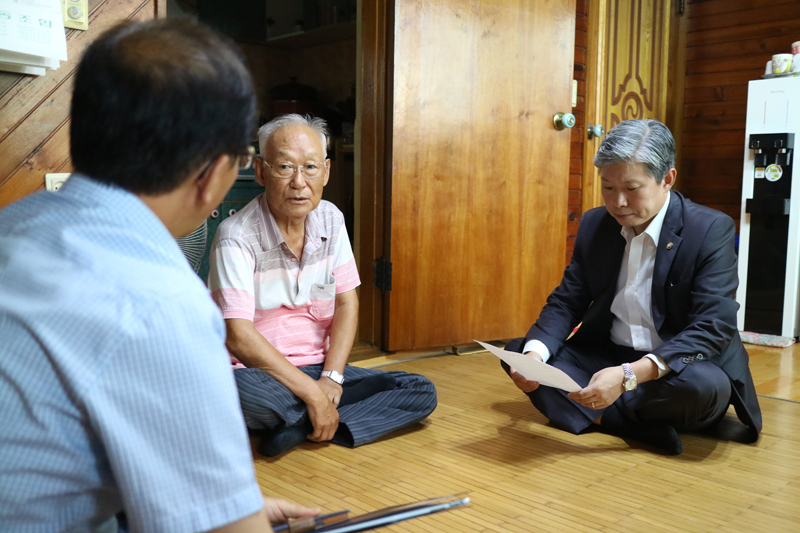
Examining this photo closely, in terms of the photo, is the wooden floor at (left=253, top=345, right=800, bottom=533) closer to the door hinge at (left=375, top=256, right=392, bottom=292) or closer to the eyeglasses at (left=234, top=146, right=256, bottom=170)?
the door hinge at (left=375, top=256, right=392, bottom=292)

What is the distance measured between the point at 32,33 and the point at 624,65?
10.4 ft

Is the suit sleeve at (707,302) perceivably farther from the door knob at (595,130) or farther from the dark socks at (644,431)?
the door knob at (595,130)

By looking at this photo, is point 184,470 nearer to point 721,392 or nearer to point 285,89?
point 721,392

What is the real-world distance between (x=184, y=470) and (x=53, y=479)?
0.14 meters

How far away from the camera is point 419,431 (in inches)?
84.1

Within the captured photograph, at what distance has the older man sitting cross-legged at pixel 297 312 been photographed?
6.33 ft

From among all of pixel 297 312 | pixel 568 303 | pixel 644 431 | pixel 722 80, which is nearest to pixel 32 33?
pixel 297 312

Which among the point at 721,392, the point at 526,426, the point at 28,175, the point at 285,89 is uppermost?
the point at 285,89

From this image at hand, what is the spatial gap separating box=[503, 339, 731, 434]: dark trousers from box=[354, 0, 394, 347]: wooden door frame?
3.14 feet

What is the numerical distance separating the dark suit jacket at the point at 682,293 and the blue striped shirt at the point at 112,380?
1531mm

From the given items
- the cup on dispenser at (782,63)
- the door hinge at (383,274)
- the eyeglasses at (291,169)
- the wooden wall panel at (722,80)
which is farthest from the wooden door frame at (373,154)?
the wooden wall panel at (722,80)

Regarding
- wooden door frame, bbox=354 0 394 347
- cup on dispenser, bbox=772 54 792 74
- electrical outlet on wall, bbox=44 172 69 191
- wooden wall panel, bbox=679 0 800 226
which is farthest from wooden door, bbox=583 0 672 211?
electrical outlet on wall, bbox=44 172 69 191

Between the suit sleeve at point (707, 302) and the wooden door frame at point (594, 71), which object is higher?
the wooden door frame at point (594, 71)

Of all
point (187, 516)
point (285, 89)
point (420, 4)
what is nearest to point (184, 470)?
point (187, 516)
